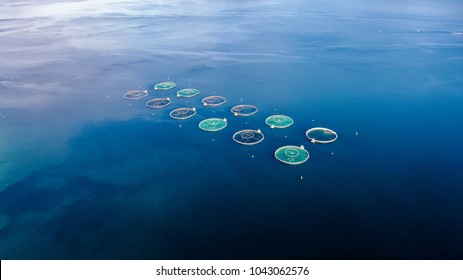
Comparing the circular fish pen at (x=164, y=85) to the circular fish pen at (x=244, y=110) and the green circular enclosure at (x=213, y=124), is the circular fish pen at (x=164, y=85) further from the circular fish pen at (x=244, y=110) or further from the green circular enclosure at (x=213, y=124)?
the circular fish pen at (x=244, y=110)

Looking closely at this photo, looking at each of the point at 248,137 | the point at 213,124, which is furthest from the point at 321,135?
the point at 213,124

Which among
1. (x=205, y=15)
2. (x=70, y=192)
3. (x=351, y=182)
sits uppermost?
(x=205, y=15)

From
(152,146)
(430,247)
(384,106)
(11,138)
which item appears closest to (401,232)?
(430,247)

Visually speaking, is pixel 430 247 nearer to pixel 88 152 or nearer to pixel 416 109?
pixel 416 109

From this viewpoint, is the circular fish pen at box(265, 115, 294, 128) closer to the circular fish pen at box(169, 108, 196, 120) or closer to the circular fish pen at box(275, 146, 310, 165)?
the circular fish pen at box(275, 146, 310, 165)

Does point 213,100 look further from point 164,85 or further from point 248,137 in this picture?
point 248,137
